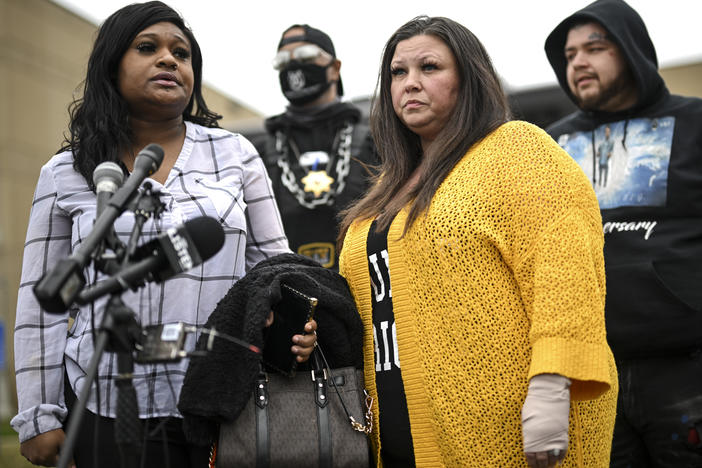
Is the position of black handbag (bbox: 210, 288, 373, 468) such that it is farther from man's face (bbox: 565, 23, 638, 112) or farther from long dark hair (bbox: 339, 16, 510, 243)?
man's face (bbox: 565, 23, 638, 112)

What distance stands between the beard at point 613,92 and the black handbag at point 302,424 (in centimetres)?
207

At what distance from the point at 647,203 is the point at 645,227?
0.12 meters

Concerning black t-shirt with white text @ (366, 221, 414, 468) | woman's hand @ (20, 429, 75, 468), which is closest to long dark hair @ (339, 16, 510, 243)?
black t-shirt with white text @ (366, 221, 414, 468)

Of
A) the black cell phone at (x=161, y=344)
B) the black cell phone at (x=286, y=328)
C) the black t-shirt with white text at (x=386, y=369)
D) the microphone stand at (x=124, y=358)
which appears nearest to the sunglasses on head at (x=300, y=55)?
the black t-shirt with white text at (x=386, y=369)

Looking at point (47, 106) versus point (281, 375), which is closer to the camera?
point (281, 375)

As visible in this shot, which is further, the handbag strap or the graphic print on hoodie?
the graphic print on hoodie

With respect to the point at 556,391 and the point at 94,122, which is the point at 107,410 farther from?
the point at 556,391

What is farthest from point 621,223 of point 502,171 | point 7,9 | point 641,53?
point 7,9

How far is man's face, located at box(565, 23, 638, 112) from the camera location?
149 inches

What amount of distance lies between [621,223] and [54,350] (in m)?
2.52

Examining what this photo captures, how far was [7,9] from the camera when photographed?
15844mm

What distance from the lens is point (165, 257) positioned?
1804 mm

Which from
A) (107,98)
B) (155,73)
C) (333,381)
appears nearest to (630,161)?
(333,381)

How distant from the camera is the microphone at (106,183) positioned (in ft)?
6.13
